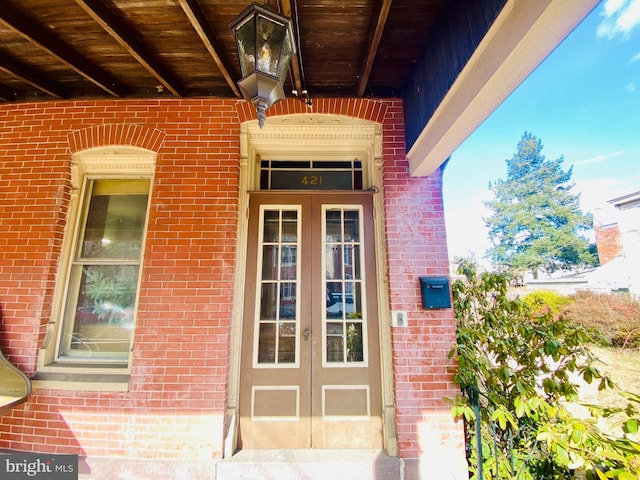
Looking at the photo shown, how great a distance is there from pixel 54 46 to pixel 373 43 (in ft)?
7.83

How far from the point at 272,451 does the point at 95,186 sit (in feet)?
10.1

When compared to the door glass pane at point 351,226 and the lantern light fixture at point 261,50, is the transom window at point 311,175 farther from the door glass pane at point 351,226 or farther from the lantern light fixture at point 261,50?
the lantern light fixture at point 261,50

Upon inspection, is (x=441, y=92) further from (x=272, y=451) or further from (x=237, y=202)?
(x=272, y=451)

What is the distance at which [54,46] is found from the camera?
2014mm


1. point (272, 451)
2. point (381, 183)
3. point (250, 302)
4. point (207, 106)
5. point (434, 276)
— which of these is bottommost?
point (272, 451)

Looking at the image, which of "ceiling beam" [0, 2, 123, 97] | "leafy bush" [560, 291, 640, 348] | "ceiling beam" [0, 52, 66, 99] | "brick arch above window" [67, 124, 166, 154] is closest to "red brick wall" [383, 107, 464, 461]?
"brick arch above window" [67, 124, 166, 154]

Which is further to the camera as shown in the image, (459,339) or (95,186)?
(95,186)

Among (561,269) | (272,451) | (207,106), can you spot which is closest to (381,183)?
(207,106)

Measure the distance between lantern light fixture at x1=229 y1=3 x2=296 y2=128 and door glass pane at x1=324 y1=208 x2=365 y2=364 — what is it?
56.8 inches

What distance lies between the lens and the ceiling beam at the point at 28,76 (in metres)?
2.19

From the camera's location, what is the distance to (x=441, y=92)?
1.84m

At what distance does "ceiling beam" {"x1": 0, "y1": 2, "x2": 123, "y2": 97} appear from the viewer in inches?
70.1

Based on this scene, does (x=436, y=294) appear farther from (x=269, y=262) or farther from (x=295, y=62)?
(x=295, y=62)

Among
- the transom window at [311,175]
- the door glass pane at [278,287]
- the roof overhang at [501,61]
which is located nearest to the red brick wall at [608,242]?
the transom window at [311,175]
